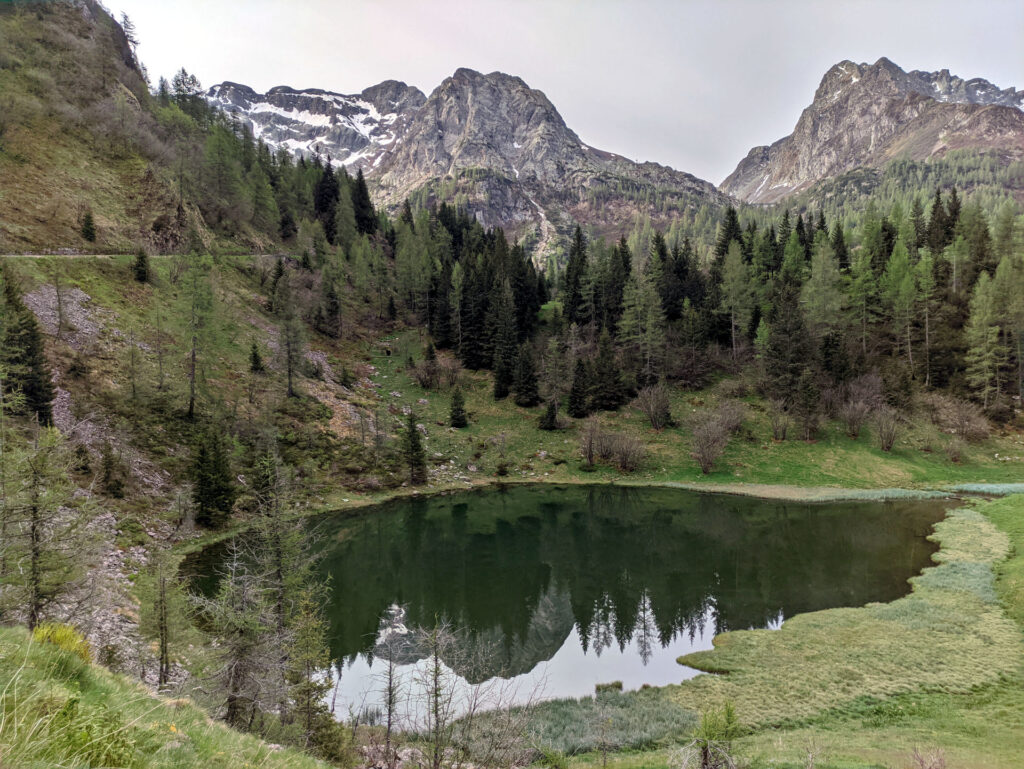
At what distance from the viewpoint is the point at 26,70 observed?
55688mm

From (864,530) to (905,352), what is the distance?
45.0 meters

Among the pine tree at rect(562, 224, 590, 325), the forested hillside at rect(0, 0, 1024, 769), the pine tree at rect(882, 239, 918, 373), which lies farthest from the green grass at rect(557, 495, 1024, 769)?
the pine tree at rect(562, 224, 590, 325)

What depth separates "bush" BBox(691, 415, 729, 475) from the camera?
53812 mm

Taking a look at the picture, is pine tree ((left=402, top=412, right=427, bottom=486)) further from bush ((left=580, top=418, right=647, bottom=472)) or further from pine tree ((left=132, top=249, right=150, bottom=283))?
pine tree ((left=132, top=249, right=150, bottom=283))

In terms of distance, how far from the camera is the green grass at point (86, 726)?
9.10 feet

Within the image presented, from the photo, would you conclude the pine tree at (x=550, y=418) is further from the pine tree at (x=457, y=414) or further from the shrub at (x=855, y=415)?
the shrub at (x=855, y=415)

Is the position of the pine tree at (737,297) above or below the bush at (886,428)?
above

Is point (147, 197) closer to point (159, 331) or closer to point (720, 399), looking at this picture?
point (159, 331)

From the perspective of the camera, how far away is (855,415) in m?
57.0

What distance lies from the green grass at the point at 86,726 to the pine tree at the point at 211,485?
104ft

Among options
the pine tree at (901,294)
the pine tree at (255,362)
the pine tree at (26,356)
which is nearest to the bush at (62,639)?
the pine tree at (26,356)

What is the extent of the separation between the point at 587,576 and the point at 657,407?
36.2m

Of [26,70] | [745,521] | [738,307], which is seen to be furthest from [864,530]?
[26,70]

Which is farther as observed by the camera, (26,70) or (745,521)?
(26,70)
